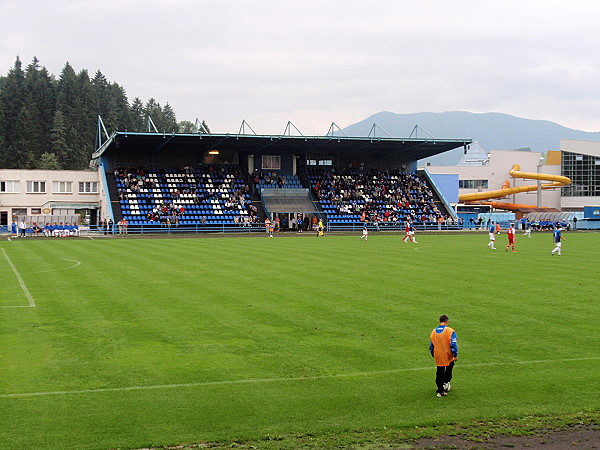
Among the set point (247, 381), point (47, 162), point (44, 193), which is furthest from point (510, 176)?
point (247, 381)

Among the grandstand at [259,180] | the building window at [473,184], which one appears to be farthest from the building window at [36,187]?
the building window at [473,184]

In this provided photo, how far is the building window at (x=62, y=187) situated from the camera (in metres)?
71.7

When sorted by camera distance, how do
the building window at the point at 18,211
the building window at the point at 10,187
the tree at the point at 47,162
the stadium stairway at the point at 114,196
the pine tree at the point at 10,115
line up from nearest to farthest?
1. the stadium stairway at the point at 114,196
2. the building window at the point at 10,187
3. the building window at the point at 18,211
4. the tree at the point at 47,162
5. the pine tree at the point at 10,115

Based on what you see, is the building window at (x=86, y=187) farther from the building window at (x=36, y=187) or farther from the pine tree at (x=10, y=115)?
the pine tree at (x=10, y=115)

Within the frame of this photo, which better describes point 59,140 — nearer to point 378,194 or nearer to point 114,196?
point 114,196

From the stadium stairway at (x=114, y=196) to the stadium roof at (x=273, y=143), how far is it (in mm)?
3043

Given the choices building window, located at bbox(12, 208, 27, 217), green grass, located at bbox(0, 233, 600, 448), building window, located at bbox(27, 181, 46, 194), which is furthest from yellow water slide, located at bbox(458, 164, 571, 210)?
green grass, located at bbox(0, 233, 600, 448)

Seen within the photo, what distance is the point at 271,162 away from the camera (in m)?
76.6

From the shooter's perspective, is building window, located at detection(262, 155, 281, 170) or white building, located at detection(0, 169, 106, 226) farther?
building window, located at detection(262, 155, 281, 170)

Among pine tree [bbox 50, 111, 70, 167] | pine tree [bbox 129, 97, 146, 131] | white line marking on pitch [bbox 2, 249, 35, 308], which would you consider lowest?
white line marking on pitch [bbox 2, 249, 35, 308]

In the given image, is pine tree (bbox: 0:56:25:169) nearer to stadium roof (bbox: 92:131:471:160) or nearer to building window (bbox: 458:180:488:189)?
stadium roof (bbox: 92:131:471:160)

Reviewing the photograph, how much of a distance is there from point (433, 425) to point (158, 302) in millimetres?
10947

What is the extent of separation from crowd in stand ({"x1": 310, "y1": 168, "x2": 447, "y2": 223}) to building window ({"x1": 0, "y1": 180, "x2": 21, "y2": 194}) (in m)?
33.7

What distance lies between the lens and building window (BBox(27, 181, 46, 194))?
70.9m
